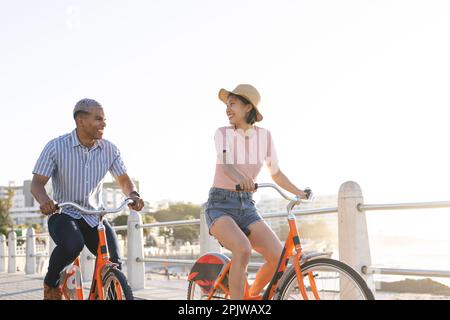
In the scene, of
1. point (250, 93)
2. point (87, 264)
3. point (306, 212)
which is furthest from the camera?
point (87, 264)

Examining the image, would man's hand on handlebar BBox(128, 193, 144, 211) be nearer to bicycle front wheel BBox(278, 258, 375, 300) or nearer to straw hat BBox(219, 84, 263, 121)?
straw hat BBox(219, 84, 263, 121)

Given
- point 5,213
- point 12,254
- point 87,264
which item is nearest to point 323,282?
point 87,264

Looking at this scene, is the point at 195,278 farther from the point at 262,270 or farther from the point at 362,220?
the point at 362,220

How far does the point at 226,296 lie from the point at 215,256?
13.9 inches

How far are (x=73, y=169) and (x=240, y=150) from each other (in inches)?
43.8

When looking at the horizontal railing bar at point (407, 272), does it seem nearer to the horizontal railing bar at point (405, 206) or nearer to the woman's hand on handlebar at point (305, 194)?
the horizontal railing bar at point (405, 206)

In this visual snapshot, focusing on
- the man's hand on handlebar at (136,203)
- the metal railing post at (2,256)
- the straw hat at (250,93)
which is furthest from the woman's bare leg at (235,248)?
the metal railing post at (2,256)

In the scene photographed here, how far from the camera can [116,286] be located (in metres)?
3.83

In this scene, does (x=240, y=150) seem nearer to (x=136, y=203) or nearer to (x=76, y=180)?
(x=136, y=203)

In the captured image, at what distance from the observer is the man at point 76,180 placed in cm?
420

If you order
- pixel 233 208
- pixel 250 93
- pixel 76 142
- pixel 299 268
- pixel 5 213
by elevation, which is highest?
pixel 5 213

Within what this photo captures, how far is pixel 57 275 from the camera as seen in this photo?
433 cm
